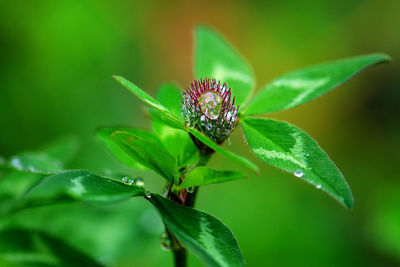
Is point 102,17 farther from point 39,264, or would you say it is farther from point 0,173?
point 39,264

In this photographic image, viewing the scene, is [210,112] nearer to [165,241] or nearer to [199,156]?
[199,156]

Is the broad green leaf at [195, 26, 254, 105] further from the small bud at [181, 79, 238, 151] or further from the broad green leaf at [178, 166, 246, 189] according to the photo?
the broad green leaf at [178, 166, 246, 189]

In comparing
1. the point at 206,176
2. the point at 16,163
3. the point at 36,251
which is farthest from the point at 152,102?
the point at 36,251

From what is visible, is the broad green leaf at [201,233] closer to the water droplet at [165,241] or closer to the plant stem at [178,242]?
the plant stem at [178,242]

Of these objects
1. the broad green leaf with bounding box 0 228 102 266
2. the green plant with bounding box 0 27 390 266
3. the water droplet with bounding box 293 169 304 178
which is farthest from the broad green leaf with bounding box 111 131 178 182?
the broad green leaf with bounding box 0 228 102 266

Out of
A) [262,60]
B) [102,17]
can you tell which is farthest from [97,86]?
[262,60]

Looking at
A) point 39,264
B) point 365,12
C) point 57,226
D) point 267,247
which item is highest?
point 365,12
